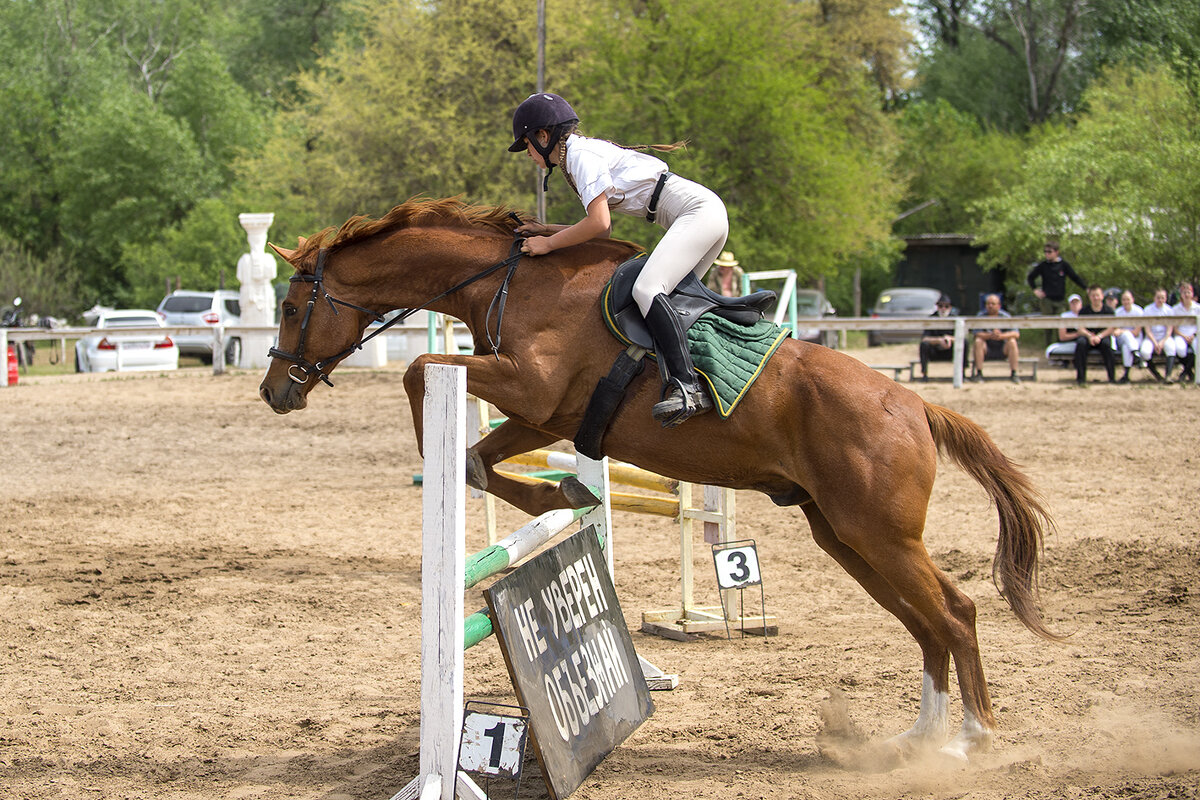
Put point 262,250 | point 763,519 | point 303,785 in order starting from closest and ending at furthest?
point 303,785
point 763,519
point 262,250

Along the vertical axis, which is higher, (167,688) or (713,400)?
(713,400)

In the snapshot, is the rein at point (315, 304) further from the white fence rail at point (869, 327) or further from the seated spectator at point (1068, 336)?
the seated spectator at point (1068, 336)

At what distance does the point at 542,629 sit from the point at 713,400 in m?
1.05

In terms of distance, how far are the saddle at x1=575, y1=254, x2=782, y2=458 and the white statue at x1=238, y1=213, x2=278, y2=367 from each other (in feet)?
59.6

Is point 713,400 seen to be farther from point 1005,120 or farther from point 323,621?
point 1005,120

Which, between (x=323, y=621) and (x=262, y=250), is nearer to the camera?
(x=323, y=621)

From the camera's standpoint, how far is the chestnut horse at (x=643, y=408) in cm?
403

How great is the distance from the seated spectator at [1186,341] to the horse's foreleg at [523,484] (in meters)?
13.7

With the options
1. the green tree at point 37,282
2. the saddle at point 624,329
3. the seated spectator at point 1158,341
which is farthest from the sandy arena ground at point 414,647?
the green tree at point 37,282

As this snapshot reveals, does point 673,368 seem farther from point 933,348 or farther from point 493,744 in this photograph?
point 933,348

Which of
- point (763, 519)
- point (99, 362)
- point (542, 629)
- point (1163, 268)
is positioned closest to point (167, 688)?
point (542, 629)

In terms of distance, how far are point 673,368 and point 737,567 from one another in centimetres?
220

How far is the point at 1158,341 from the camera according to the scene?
15.6 meters

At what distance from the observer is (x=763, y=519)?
8.77 metres
